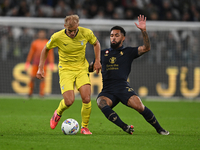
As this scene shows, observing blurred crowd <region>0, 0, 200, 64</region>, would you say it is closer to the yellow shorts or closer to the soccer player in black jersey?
the soccer player in black jersey

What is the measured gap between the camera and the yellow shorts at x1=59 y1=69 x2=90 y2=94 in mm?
5645

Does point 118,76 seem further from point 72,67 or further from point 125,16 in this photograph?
point 125,16

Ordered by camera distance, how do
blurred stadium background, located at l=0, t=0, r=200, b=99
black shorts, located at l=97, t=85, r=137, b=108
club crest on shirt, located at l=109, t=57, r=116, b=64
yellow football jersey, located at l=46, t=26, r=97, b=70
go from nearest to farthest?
black shorts, located at l=97, t=85, r=137, b=108 < yellow football jersey, located at l=46, t=26, r=97, b=70 < club crest on shirt, located at l=109, t=57, r=116, b=64 < blurred stadium background, located at l=0, t=0, r=200, b=99

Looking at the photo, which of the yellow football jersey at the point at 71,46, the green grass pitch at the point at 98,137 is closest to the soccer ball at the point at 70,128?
the green grass pitch at the point at 98,137

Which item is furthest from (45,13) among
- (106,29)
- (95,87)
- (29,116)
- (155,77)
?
(29,116)

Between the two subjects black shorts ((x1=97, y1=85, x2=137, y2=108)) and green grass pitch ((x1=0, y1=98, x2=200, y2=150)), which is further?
black shorts ((x1=97, y1=85, x2=137, y2=108))

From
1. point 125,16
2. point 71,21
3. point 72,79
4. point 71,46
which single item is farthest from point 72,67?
point 125,16

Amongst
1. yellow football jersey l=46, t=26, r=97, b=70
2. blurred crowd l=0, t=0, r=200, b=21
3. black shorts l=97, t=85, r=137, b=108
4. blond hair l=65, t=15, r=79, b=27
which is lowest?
black shorts l=97, t=85, r=137, b=108

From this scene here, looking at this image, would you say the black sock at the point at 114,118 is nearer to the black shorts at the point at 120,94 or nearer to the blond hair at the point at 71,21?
the black shorts at the point at 120,94

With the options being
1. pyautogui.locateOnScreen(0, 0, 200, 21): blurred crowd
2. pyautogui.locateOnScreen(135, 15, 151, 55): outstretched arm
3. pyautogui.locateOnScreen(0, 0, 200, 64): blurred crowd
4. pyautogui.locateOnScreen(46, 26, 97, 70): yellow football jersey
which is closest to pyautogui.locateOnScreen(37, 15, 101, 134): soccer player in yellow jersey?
pyautogui.locateOnScreen(46, 26, 97, 70): yellow football jersey

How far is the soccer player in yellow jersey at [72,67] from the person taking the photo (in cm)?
558

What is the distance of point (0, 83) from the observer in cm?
1320

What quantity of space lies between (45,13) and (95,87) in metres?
4.22

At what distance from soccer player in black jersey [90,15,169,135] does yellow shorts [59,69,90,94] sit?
30 cm
